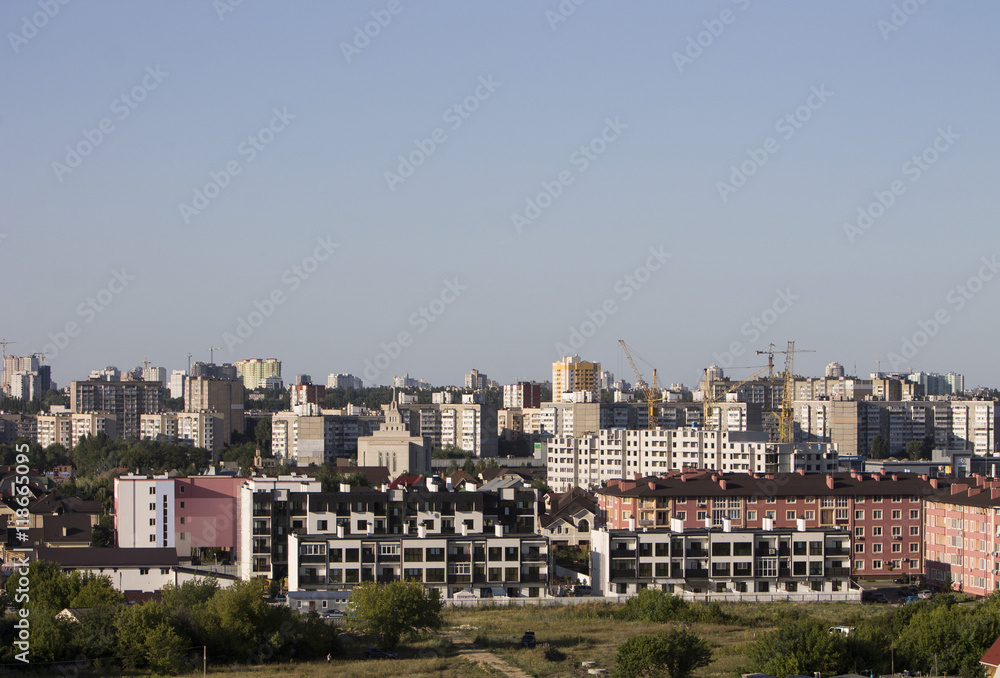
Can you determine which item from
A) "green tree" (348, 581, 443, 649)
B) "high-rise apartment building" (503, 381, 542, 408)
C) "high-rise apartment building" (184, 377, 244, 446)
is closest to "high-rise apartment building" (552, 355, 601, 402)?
→ "high-rise apartment building" (503, 381, 542, 408)

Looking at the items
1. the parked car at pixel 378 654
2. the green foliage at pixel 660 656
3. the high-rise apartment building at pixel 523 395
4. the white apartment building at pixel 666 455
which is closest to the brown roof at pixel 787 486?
the white apartment building at pixel 666 455

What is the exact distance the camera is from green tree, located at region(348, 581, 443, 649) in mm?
25172

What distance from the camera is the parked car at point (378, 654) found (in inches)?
963

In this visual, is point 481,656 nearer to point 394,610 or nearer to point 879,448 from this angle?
point 394,610

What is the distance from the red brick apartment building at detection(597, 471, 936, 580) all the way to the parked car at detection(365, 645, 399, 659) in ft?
38.7

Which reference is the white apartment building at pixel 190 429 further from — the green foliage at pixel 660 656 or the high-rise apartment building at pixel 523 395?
the green foliage at pixel 660 656

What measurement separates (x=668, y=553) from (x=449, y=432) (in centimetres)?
6316

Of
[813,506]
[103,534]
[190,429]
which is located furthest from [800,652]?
[190,429]

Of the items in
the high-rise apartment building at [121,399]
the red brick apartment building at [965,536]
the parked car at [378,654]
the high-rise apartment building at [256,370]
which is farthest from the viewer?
the high-rise apartment building at [256,370]

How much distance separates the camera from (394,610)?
82.9 feet

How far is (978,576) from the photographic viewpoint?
109 ft

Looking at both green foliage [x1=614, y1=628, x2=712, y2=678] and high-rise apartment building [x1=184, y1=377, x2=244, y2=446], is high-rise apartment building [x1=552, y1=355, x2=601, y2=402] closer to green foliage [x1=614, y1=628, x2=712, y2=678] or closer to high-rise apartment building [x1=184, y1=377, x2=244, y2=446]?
high-rise apartment building [x1=184, y1=377, x2=244, y2=446]

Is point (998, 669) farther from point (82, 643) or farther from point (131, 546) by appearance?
point (131, 546)

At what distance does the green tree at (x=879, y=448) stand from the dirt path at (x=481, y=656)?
66.1m
